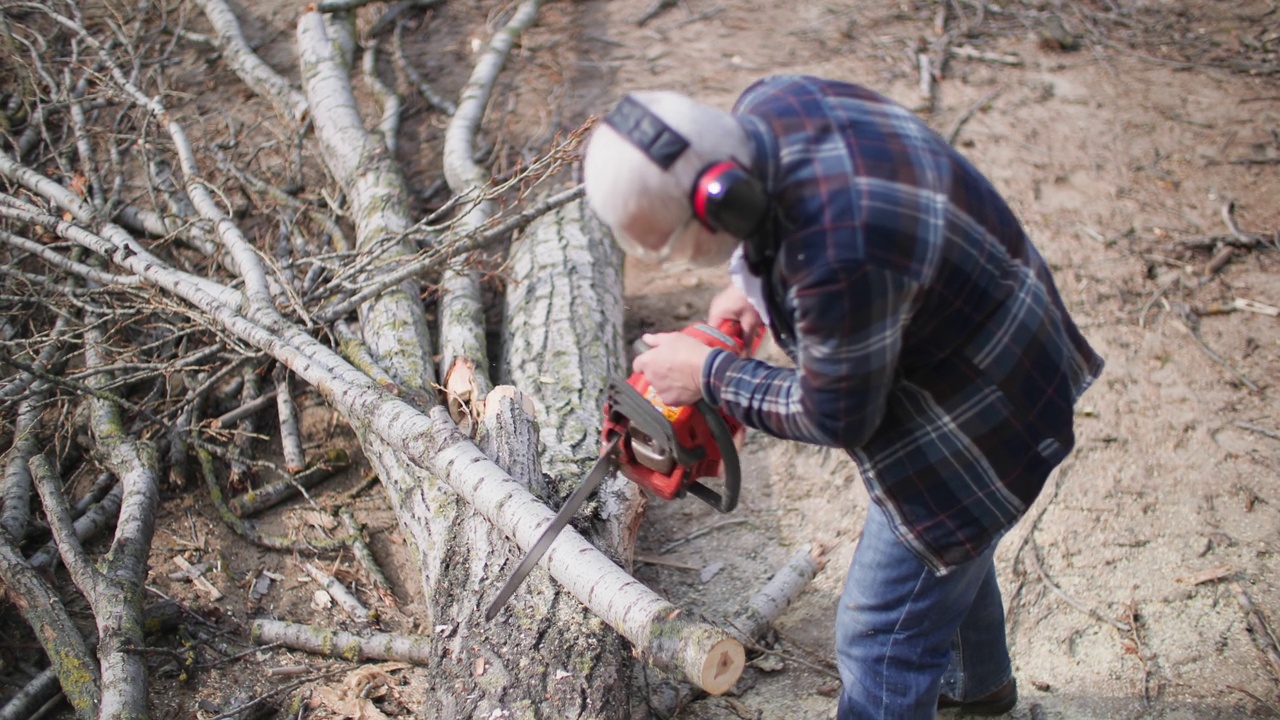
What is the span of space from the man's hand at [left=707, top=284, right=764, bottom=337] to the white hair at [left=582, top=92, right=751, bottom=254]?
2.23ft

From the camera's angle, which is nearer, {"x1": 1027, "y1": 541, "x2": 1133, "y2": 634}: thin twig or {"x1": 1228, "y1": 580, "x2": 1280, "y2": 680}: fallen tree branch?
{"x1": 1228, "y1": 580, "x2": 1280, "y2": 680}: fallen tree branch

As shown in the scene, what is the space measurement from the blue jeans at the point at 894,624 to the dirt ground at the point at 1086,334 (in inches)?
27.4

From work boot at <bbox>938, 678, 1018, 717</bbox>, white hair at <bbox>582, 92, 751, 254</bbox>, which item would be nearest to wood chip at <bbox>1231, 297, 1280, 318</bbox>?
work boot at <bbox>938, 678, 1018, 717</bbox>

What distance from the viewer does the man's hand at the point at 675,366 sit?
194 centimetres

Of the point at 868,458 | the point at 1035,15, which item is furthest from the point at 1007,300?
the point at 1035,15

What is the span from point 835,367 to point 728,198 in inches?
14.1

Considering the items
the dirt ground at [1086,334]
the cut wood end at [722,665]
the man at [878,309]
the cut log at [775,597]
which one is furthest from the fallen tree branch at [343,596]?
the man at [878,309]

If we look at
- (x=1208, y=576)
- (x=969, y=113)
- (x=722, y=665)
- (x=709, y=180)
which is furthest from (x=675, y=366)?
(x=969, y=113)

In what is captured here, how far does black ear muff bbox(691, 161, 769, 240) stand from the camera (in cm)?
149

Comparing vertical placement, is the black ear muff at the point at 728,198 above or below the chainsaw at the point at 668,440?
above

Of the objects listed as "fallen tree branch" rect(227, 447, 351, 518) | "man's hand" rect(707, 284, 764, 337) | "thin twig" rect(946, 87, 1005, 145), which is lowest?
"thin twig" rect(946, 87, 1005, 145)

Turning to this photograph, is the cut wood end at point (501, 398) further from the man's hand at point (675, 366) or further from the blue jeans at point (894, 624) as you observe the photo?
the blue jeans at point (894, 624)

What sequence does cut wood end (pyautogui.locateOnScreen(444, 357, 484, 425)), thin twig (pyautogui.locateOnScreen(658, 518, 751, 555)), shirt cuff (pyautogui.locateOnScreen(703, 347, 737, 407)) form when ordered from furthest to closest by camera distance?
thin twig (pyautogui.locateOnScreen(658, 518, 751, 555)), cut wood end (pyautogui.locateOnScreen(444, 357, 484, 425)), shirt cuff (pyautogui.locateOnScreen(703, 347, 737, 407))

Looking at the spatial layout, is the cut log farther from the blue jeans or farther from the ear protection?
the ear protection
